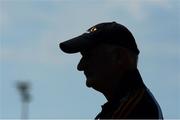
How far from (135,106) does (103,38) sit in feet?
1.43

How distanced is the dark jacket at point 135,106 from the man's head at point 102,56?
0.28ft

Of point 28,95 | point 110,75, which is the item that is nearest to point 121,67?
point 110,75

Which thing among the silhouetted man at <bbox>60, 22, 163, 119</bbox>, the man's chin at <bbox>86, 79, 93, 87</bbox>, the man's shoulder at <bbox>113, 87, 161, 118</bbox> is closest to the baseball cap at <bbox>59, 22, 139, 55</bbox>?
the silhouetted man at <bbox>60, 22, 163, 119</bbox>

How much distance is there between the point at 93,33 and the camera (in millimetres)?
4398

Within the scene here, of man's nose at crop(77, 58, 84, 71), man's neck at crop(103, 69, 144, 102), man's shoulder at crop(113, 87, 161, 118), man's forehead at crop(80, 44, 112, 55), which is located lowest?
man's shoulder at crop(113, 87, 161, 118)

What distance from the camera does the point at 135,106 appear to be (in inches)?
165

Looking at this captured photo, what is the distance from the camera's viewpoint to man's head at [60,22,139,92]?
14.0 ft

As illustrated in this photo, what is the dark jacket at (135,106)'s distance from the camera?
13.7ft

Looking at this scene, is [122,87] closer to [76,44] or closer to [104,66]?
[104,66]

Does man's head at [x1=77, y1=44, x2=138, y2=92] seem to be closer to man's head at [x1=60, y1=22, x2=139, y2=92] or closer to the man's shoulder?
man's head at [x1=60, y1=22, x2=139, y2=92]

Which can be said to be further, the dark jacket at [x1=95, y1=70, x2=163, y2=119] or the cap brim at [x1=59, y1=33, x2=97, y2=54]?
the cap brim at [x1=59, y1=33, x2=97, y2=54]

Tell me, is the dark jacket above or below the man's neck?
below

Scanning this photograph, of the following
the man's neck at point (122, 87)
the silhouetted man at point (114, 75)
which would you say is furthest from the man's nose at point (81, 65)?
the man's neck at point (122, 87)

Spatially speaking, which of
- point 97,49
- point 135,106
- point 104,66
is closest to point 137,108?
point 135,106
